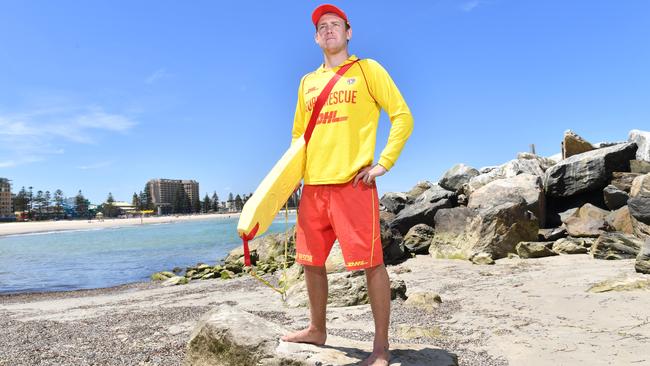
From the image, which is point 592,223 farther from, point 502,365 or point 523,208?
point 502,365

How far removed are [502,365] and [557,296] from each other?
9.49ft

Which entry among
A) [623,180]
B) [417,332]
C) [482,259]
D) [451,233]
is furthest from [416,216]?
[417,332]

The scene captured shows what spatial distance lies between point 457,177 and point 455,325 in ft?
44.5

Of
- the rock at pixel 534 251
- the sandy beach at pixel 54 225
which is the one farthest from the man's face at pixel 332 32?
the sandy beach at pixel 54 225

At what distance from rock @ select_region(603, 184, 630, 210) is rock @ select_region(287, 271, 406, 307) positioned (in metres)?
8.74

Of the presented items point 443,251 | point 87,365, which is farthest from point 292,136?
point 443,251

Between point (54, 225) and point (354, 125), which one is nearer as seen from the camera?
point (354, 125)

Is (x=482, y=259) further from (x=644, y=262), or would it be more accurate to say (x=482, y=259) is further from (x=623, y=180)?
(x=623, y=180)

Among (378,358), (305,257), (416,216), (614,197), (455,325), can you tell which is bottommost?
(455,325)

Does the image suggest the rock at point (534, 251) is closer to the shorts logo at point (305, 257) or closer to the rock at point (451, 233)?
the rock at point (451, 233)

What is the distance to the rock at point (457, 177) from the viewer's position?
18.4 m

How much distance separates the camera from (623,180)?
45.5 feet

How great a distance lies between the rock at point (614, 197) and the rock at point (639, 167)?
1.69 metres

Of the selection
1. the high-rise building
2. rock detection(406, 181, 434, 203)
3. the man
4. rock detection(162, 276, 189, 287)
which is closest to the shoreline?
the high-rise building
